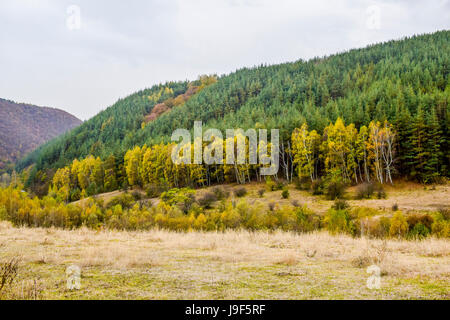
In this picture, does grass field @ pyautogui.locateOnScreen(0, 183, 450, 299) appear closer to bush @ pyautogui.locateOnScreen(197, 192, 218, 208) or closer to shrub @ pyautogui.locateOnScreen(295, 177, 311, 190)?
bush @ pyautogui.locateOnScreen(197, 192, 218, 208)

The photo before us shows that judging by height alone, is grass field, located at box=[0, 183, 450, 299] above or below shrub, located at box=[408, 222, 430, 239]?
above

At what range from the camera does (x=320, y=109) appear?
7350 centimetres

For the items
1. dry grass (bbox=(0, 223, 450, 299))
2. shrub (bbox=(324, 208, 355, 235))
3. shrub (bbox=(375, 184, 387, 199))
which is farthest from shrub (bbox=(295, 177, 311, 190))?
dry grass (bbox=(0, 223, 450, 299))

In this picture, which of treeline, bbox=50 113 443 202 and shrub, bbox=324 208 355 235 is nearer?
shrub, bbox=324 208 355 235

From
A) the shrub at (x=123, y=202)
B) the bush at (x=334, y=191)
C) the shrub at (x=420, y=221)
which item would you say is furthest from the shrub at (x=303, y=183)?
the shrub at (x=123, y=202)

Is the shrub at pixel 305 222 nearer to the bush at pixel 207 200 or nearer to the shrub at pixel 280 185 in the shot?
the bush at pixel 207 200

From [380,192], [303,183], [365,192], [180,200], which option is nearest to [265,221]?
[180,200]

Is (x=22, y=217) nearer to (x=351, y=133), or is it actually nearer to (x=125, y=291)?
(x=125, y=291)

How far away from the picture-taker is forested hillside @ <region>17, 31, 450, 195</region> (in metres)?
46.7

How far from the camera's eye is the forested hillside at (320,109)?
46656mm
